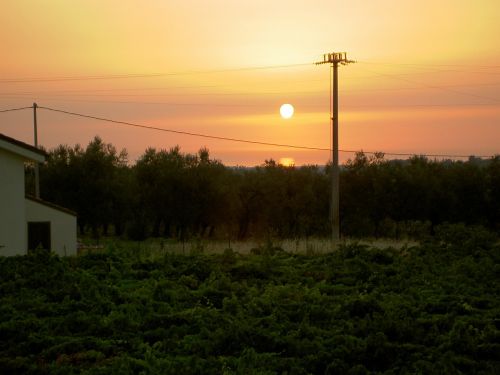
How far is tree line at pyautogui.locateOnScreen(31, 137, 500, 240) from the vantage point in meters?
39.8

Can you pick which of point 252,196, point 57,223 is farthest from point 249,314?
point 252,196

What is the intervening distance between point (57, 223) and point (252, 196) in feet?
70.9

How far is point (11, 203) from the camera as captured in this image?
1892 centimetres

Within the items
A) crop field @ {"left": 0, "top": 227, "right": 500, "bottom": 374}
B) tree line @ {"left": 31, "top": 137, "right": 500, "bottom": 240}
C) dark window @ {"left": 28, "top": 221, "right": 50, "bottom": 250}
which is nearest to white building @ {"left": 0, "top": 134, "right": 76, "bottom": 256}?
dark window @ {"left": 28, "top": 221, "right": 50, "bottom": 250}

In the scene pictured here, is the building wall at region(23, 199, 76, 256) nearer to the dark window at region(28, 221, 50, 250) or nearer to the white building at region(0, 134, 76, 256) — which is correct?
the dark window at region(28, 221, 50, 250)

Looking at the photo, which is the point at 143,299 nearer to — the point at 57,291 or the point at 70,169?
the point at 57,291

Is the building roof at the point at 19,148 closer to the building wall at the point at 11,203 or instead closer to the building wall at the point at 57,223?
the building wall at the point at 11,203

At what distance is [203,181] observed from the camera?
41.6 metres

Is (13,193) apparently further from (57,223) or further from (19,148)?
(57,223)

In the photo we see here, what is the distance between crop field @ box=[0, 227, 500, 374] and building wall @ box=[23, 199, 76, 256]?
20.0 ft

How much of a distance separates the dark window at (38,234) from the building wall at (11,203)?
3161 mm

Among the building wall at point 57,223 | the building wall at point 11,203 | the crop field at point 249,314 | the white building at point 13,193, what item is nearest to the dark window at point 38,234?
the building wall at point 57,223

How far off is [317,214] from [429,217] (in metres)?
6.50

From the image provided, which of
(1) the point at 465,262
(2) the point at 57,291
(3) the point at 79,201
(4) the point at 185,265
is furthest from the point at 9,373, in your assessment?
(3) the point at 79,201
